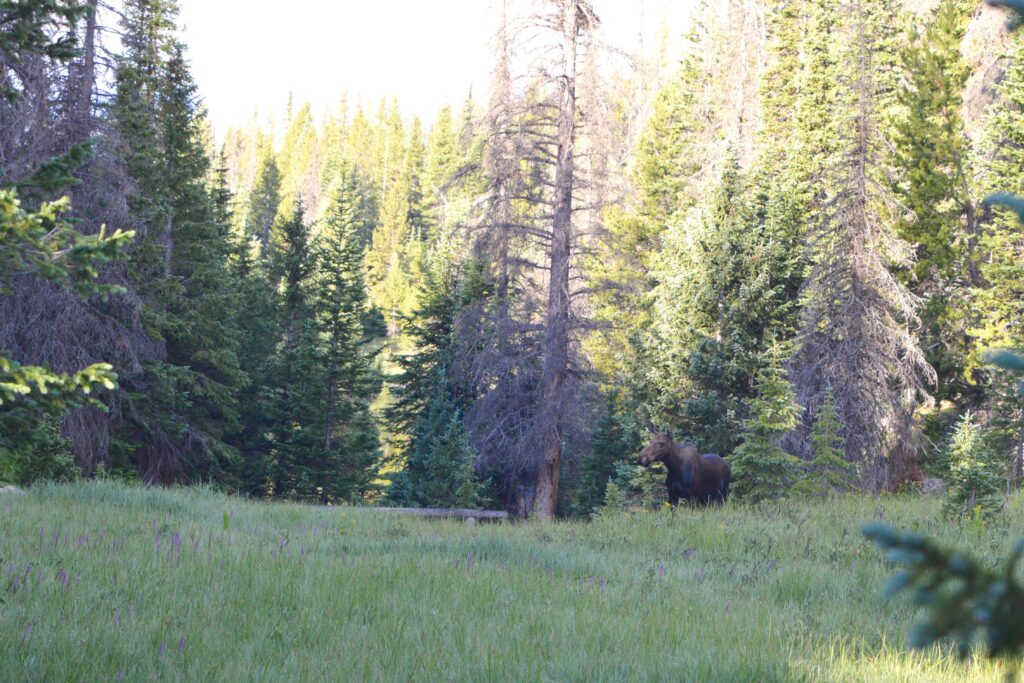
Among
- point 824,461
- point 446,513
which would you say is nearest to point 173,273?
point 446,513

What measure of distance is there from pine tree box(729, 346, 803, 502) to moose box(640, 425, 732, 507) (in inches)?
30.9

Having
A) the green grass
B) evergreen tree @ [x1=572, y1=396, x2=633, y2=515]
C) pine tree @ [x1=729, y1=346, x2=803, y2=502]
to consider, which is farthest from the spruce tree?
the green grass

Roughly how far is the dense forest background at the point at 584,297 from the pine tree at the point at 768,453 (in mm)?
69

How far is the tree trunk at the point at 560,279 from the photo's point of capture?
21.9 meters

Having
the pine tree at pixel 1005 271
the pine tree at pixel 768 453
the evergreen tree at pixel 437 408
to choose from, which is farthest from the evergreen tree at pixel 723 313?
the evergreen tree at pixel 437 408

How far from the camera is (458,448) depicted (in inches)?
1045

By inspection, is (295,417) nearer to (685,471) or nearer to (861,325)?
(685,471)

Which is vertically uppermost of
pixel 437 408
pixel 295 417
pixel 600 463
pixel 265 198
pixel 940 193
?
pixel 265 198

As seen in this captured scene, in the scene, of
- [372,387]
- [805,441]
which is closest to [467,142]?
[805,441]

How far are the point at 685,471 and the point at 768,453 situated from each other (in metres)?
2.28

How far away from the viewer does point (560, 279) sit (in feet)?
73.5

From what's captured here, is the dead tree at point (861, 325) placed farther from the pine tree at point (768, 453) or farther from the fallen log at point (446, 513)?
the fallen log at point (446, 513)

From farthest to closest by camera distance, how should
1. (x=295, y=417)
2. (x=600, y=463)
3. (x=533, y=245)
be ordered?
(x=295, y=417) < (x=600, y=463) < (x=533, y=245)

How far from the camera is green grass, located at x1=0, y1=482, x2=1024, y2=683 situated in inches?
209
